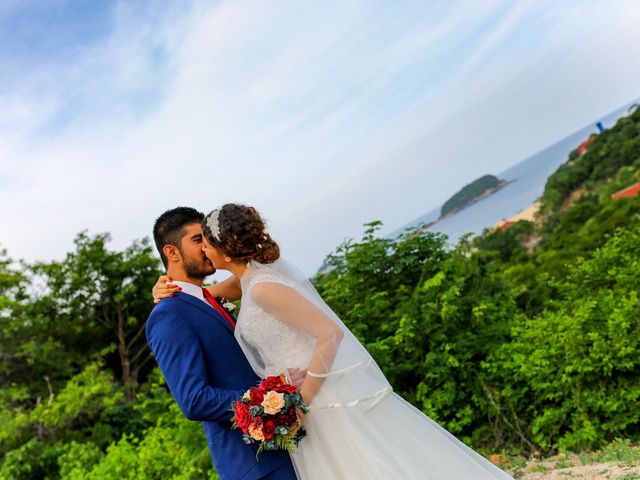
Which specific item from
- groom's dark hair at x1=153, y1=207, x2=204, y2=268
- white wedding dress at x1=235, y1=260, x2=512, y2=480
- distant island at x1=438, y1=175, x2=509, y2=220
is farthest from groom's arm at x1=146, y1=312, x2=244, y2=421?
distant island at x1=438, y1=175, x2=509, y2=220

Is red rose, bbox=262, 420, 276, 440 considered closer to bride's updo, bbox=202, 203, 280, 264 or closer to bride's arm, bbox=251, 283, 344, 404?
bride's arm, bbox=251, 283, 344, 404

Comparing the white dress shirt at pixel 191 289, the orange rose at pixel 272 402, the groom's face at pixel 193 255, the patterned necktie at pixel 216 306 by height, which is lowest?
the orange rose at pixel 272 402

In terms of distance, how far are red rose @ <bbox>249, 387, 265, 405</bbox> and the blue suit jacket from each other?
0.09 metres

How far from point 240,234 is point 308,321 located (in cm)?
49

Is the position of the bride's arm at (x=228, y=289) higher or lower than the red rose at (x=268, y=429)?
higher

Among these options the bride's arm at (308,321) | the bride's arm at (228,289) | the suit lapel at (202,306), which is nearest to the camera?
the bride's arm at (308,321)

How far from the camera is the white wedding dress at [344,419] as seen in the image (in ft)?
8.65

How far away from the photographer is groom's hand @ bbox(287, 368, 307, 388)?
268 centimetres

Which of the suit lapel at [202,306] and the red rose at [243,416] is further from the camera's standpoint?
the suit lapel at [202,306]

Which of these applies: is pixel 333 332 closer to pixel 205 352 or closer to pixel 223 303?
pixel 205 352

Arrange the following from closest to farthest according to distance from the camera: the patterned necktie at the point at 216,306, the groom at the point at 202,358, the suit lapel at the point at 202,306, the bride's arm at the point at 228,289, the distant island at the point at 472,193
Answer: the groom at the point at 202,358 → the suit lapel at the point at 202,306 → the patterned necktie at the point at 216,306 → the bride's arm at the point at 228,289 → the distant island at the point at 472,193

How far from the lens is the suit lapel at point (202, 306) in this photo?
2727 millimetres

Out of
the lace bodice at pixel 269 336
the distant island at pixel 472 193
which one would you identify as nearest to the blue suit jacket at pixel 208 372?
the lace bodice at pixel 269 336

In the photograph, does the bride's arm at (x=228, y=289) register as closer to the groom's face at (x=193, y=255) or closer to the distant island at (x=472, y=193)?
the groom's face at (x=193, y=255)
